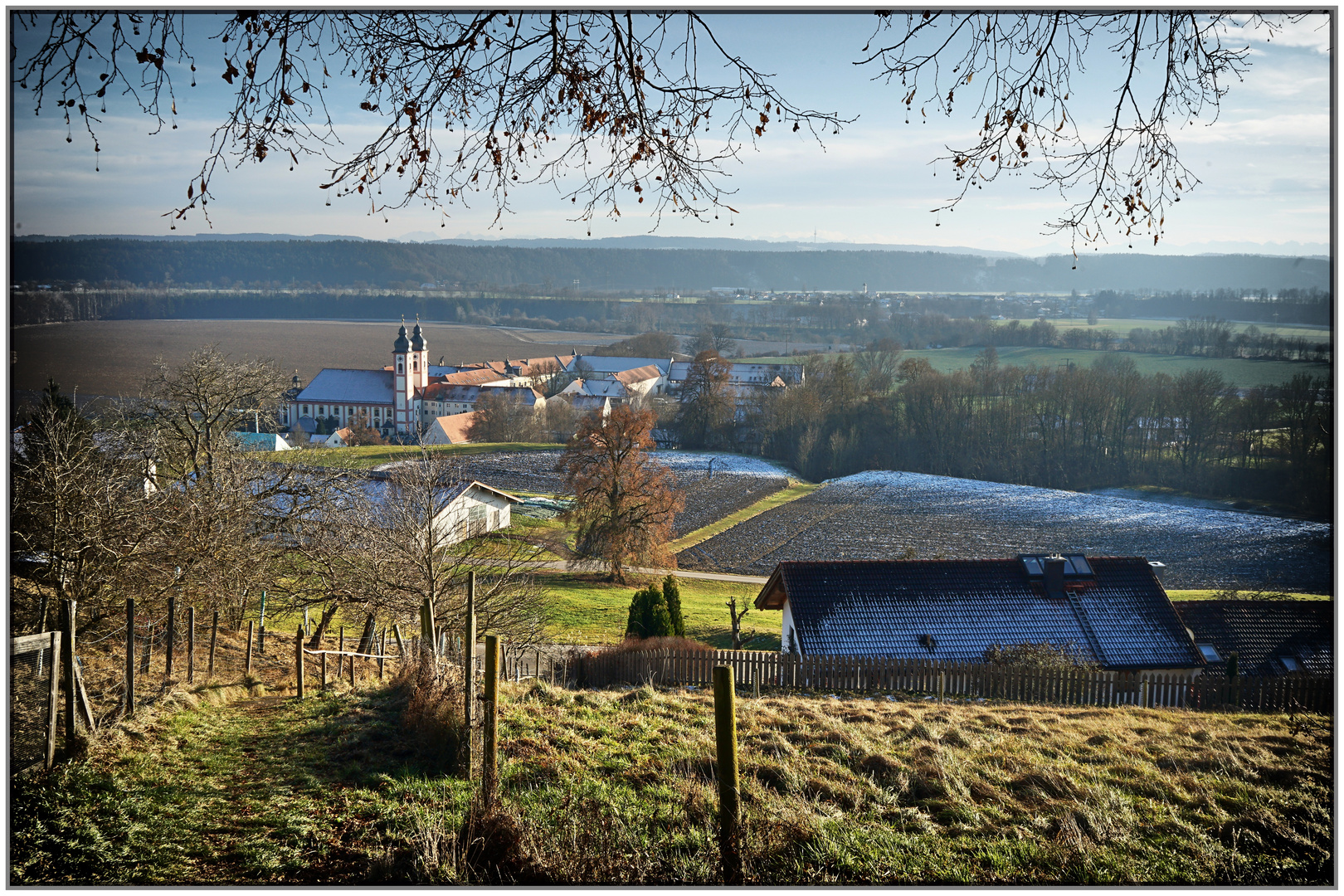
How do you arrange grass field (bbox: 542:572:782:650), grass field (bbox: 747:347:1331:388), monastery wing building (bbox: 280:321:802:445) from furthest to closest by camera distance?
1. monastery wing building (bbox: 280:321:802:445)
2. grass field (bbox: 542:572:782:650)
3. grass field (bbox: 747:347:1331:388)

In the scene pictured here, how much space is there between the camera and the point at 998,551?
2320 centimetres

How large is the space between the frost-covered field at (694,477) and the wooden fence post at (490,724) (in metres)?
22.3

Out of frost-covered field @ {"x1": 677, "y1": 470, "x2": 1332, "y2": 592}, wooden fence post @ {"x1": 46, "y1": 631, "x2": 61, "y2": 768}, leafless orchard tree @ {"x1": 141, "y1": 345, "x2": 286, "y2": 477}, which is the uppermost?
leafless orchard tree @ {"x1": 141, "y1": 345, "x2": 286, "y2": 477}

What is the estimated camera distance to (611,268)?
78.0 feet

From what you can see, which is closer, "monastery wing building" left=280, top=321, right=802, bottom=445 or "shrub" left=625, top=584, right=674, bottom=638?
"shrub" left=625, top=584, right=674, bottom=638

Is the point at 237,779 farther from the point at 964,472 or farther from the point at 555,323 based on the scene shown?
the point at 555,323

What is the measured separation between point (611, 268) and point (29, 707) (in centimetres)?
2027

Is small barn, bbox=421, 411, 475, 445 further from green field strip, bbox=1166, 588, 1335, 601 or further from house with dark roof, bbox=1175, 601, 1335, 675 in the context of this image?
house with dark roof, bbox=1175, 601, 1335, 675

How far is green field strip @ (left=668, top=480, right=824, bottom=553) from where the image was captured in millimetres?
25219

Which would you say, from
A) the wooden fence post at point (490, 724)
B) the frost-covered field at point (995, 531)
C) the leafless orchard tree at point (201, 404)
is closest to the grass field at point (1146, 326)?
the frost-covered field at point (995, 531)

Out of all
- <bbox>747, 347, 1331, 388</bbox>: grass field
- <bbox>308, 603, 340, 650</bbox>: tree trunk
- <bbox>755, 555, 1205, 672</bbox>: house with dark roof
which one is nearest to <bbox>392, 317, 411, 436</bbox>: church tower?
<bbox>747, 347, 1331, 388</bbox>: grass field

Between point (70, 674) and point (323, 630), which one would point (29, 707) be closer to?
point (70, 674)

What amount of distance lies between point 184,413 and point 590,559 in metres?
11.3

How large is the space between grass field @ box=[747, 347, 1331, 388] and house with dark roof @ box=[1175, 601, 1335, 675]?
140 inches
